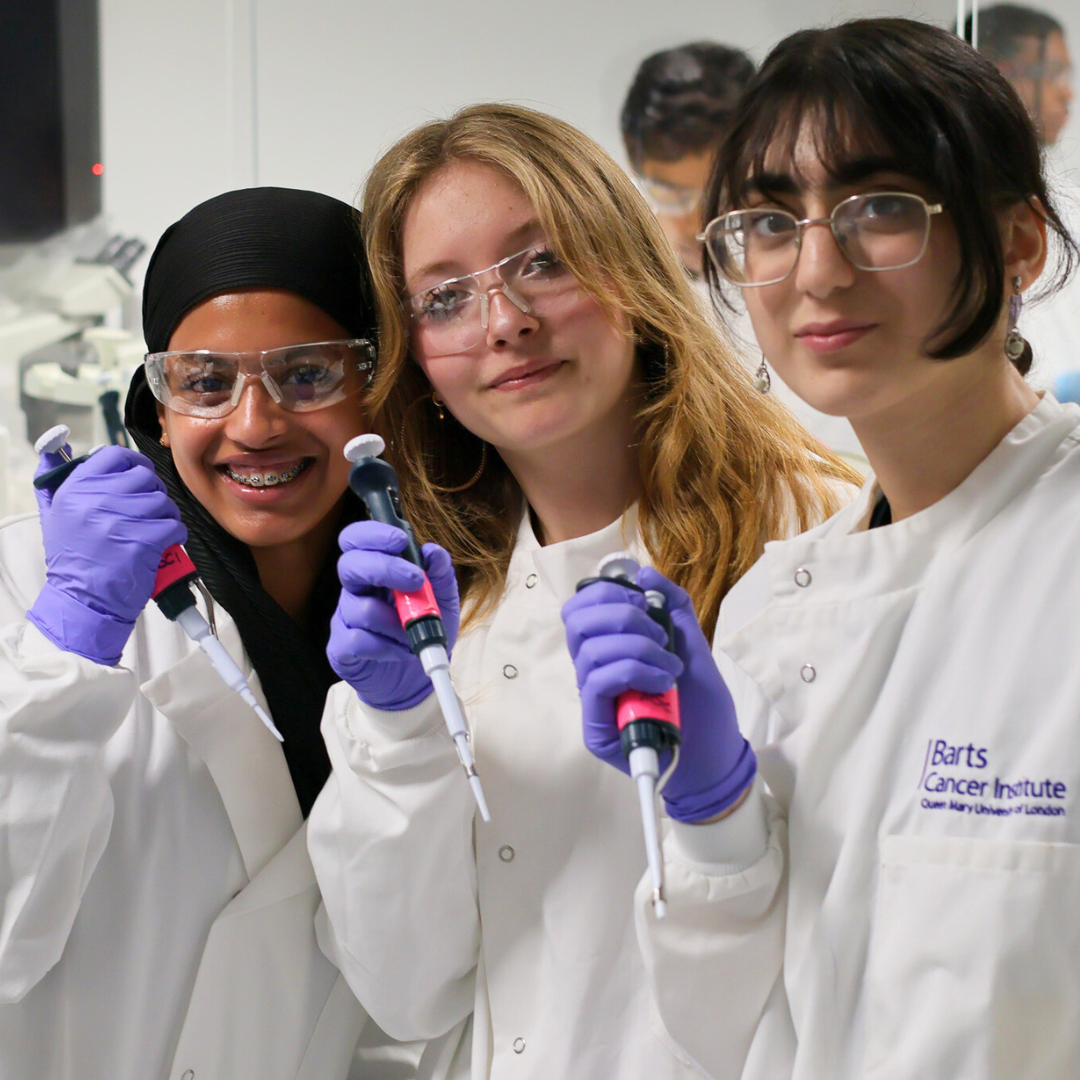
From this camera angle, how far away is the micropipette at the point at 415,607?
1.07m

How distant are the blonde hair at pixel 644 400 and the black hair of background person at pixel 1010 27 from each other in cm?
187

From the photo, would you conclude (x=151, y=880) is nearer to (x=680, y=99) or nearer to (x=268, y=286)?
(x=268, y=286)

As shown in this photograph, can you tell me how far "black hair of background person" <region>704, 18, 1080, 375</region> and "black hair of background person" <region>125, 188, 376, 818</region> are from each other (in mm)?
827

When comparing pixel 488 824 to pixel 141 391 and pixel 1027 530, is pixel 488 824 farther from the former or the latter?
pixel 141 391

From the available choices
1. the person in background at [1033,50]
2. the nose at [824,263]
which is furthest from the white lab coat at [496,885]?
the person in background at [1033,50]

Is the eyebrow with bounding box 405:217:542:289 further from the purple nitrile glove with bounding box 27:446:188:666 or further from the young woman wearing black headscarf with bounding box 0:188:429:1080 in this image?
the purple nitrile glove with bounding box 27:446:188:666

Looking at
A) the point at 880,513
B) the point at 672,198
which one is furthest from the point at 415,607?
the point at 672,198

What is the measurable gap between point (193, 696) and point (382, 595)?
0.44 meters

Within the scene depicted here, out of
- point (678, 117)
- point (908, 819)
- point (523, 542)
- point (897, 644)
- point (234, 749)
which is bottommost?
point (234, 749)

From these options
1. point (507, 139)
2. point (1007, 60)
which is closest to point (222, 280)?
point (507, 139)

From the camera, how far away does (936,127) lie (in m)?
0.99

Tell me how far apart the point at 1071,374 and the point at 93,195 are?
281cm

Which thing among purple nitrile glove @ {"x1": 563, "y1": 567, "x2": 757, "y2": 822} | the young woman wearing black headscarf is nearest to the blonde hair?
the young woman wearing black headscarf

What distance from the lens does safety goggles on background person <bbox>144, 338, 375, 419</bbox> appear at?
1634mm
